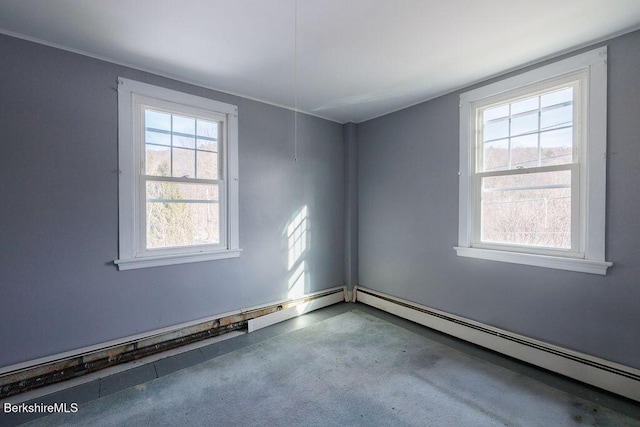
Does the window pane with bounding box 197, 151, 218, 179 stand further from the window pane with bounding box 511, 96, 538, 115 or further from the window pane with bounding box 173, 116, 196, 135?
the window pane with bounding box 511, 96, 538, 115

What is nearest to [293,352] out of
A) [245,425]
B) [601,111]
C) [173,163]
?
[245,425]

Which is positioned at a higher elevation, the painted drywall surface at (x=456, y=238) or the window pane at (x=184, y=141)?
the window pane at (x=184, y=141)

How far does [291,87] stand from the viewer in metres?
2.90

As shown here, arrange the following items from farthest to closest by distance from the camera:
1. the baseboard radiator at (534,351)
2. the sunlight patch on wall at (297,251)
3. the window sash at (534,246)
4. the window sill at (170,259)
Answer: the sunlight patch on wall at (297,251), the window sill at (170,259), the window sash at (534,246), the baseboard radiator at (534,351)

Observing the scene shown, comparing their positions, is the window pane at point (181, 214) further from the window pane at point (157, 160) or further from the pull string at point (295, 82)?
the pull string at point (295, 82)

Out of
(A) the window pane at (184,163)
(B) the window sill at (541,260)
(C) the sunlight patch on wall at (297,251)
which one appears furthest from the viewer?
(C) the sunlight patch on wall at (297,251)

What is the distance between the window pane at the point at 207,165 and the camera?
287cm

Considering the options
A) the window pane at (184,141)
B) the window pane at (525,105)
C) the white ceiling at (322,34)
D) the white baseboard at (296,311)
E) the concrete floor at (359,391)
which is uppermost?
the white ceiling at (322,34)

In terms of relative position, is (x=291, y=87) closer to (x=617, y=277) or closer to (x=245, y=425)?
(x=245, y=425)

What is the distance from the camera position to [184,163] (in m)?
2.77

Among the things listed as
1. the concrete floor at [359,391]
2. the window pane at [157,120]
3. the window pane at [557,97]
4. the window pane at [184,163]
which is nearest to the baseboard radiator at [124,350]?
the concrete floor at [359,391]

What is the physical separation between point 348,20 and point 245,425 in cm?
266

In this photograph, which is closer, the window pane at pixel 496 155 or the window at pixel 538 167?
the window at pixel 538 167

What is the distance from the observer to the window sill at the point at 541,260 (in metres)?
2.09
